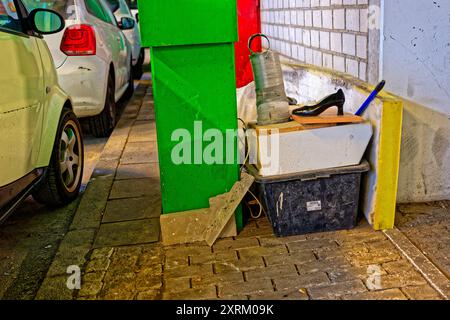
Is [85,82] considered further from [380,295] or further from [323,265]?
[380,295]

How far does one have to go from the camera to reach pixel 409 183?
364 centimetres

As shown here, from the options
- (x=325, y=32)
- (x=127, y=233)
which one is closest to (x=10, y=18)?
(x=127, y=233)

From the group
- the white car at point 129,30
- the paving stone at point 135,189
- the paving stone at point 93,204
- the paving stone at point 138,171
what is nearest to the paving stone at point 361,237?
the paving stone at point 135,189

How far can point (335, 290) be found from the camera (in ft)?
8.74

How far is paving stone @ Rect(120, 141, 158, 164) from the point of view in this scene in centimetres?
520

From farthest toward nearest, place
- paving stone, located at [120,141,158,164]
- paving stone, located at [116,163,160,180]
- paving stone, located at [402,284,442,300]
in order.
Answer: paving stone, located at [120,141,158,164] < paving stone, located at [116,163,160,180] < paving stone, located at [402,284,442,300]

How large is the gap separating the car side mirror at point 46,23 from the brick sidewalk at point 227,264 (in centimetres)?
146

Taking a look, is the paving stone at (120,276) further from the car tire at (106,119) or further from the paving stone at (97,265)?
the car tire at (106,119)

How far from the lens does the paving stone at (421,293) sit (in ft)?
8.36

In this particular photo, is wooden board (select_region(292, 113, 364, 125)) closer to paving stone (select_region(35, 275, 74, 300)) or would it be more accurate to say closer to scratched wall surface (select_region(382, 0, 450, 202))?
scratched wall surface (select_region(382, 0, 450, 202))

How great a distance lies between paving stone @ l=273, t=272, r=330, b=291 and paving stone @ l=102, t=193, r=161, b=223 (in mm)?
1330

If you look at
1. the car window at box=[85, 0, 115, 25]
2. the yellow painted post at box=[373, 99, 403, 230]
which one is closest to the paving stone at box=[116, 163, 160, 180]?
the yellow painted post at box=[373, 99, 403, 230]

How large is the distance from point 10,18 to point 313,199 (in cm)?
254
